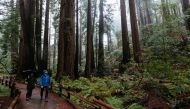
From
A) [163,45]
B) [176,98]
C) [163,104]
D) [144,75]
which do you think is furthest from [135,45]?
[163,104]

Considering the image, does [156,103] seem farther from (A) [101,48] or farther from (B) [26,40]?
(A) [101,48]

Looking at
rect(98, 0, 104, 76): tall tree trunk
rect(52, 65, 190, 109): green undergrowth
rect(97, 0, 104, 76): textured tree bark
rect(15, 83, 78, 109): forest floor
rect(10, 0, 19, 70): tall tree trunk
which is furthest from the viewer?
rect(10, 0, 19, 70): tall tree trunk

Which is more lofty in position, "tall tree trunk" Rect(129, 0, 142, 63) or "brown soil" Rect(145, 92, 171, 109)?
"tall tree trunk" Rect(129, 0, 142, 63)

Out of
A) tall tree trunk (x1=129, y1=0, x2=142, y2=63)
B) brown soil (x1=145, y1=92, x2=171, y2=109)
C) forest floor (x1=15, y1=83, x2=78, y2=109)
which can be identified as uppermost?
tall tree trunk (x1=129, y1=0, x2=142, y2=63)

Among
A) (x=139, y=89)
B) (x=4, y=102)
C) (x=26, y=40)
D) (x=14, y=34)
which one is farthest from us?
(x=14, y=34)

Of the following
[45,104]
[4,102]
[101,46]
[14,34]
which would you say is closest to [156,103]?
[45,104]

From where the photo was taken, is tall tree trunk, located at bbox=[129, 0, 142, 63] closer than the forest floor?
No

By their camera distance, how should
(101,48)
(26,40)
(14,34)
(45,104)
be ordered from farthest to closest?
1. (14,34)
2. (101,48)
3. (26,40)
4. (45,104)

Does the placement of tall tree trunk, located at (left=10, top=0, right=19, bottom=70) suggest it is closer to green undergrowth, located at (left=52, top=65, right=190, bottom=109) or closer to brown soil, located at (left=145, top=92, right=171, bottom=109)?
green undergrowth, located at (left=52, top=65, right=190, bottom=109)

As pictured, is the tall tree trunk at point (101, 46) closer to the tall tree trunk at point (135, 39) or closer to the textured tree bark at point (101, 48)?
the textured tree bark at point (101, 48)

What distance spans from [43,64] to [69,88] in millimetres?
15287

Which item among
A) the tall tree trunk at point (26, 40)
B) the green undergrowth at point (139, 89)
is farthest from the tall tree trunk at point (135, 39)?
the tall tree trunk at point (26, 40)

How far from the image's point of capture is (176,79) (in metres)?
14.5

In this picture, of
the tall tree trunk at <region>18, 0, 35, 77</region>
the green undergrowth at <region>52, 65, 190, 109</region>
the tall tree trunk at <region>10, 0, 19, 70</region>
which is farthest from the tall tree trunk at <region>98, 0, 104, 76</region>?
the green undergrowth at <region>52, 65, 190, 109</region>
